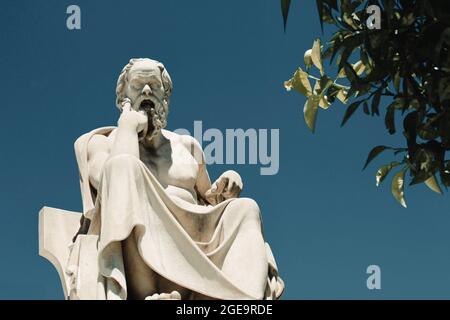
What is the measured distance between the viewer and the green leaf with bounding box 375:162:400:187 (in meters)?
6.89

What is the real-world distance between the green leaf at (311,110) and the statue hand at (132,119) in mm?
2121

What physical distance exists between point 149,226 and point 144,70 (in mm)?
1948

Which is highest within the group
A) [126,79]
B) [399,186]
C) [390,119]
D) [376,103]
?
[126,79]

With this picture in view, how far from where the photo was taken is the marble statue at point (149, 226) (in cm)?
731

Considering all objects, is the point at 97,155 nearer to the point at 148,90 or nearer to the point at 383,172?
the point at 148,90

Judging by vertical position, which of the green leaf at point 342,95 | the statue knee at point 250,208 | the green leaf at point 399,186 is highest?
the green leaf at point 342,95

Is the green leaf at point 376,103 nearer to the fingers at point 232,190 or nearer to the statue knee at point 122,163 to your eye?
the statue knee at point 122,163

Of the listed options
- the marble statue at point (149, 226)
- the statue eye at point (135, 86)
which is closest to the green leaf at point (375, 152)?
the marble statue at point (149, 226)

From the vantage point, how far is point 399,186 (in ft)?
22.1

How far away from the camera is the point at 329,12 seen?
6.30 metres

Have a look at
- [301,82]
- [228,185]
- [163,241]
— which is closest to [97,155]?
[228,185]
